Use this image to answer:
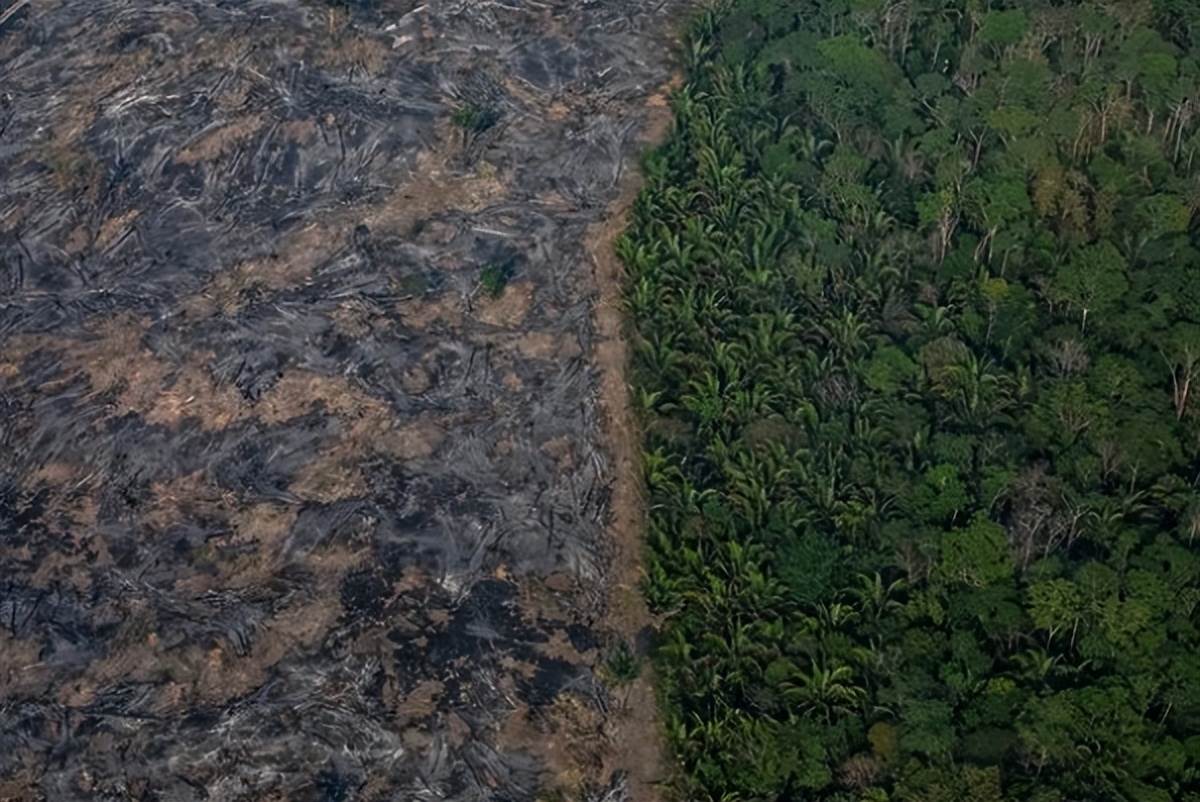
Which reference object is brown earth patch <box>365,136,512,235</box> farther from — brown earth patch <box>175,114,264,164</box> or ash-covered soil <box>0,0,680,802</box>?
brown earth patch <box>175,114,264,164</box>

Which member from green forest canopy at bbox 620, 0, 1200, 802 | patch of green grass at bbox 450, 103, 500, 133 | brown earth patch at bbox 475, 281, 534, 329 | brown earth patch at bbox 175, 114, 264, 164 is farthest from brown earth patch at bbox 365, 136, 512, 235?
brown earth patch at bbox 175, 114, 264, 164

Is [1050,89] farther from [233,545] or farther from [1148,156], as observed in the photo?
[233,545]

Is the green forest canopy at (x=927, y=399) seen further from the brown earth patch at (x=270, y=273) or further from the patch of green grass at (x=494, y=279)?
the brown earth patch at (x=270, y=273)

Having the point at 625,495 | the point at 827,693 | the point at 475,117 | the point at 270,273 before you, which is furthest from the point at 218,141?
the point at 827,693

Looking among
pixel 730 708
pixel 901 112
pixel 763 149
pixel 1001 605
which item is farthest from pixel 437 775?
pixel 901 112

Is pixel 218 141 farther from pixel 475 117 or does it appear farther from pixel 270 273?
pixel 475 117

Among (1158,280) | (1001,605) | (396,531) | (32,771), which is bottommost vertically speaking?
(32,771)
